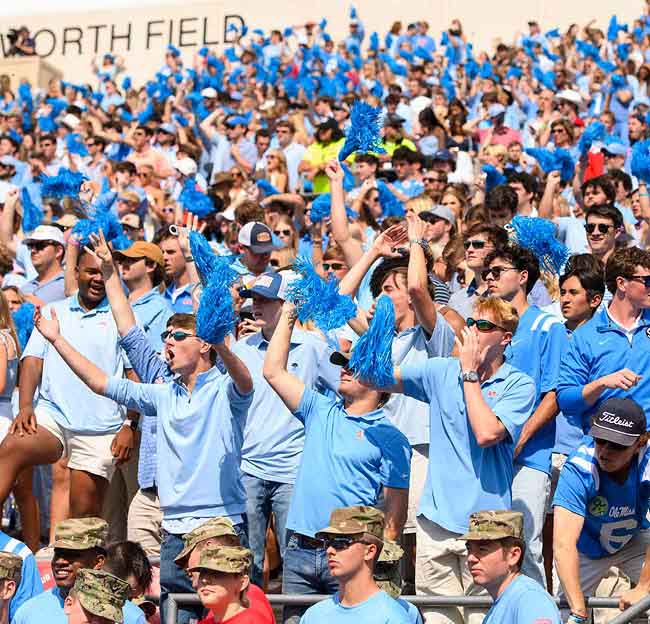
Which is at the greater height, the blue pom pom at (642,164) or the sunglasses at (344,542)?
the blue pom pom at (642,164)

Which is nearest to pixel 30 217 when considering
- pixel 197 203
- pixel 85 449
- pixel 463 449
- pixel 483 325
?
pixel 197 203

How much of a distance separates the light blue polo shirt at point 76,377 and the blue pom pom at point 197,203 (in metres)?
3.97

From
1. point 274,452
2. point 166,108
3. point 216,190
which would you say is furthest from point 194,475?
point 166,108

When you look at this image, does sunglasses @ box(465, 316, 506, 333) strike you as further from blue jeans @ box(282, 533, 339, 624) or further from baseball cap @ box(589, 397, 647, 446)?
blue jeans @ box(282, 533, 339, 624)

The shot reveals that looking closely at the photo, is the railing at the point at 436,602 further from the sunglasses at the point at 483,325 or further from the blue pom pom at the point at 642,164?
the blue pom pom at the point at 642,164

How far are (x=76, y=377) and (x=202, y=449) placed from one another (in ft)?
5.23

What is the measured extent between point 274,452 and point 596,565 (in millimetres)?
1697

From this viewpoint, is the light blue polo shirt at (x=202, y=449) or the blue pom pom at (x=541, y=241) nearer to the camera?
the light blue polo shirt at (x=202, y=449)

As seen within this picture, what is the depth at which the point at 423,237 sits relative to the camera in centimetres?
687

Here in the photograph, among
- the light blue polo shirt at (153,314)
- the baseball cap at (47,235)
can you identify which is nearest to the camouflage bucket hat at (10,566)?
the light blue polo shirt at (153,314)

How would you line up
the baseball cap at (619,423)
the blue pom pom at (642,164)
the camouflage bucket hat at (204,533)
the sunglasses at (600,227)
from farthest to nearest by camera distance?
the blue pom pom at (642,164), the sunglasses at (600,227), the camouflage bucket hat at (204,533), the baseball cap at (619,423)

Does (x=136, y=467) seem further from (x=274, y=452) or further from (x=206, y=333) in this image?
(x=206, y=333)

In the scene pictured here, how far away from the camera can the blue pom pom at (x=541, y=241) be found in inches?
296

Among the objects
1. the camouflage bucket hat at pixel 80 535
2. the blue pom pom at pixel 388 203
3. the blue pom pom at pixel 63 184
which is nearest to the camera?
the camouflage bucket hat at pixel 80 535
